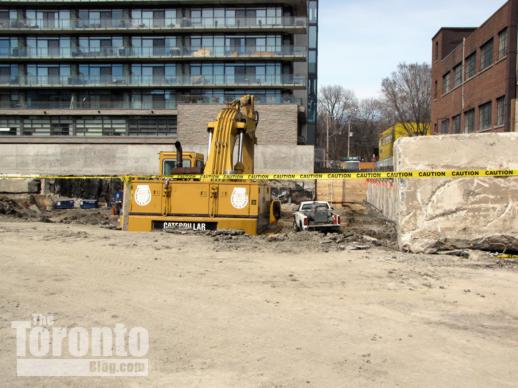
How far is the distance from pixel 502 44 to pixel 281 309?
112 ft

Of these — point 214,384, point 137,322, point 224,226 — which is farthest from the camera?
point 224,226

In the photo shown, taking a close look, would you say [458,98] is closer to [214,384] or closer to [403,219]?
[403,219]

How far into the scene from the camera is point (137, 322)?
5.55 metres

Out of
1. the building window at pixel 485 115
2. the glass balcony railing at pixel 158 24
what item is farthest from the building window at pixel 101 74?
the building window at pixel 485 115

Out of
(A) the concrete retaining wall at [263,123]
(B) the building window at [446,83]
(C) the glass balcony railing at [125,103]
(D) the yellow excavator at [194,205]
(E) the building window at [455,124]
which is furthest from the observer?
(C) the glass balcony railing at [125,103]

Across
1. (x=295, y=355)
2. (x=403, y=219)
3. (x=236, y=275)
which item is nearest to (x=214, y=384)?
(x=295, y=355)

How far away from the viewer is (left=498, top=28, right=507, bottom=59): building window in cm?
3398

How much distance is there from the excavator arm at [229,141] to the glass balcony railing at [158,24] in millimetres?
46016

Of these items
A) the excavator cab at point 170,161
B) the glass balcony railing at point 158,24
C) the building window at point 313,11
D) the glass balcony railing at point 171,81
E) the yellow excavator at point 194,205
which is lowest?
the yellow excavator at point 194,205

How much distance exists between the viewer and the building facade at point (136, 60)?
59.9m

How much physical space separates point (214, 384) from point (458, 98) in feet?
145

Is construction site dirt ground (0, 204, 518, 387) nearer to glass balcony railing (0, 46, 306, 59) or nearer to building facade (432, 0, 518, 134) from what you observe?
building facade (432, 0, 518, 134)

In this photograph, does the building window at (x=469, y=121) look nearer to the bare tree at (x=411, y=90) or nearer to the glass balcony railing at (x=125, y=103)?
the glass balcony railing at (x=125, y=103)

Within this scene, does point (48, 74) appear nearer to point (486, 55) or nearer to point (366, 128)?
point (486, 55)
